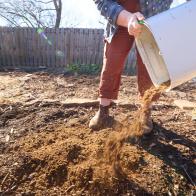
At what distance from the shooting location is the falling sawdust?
7.90 ft

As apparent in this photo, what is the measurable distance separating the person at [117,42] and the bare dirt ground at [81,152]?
26 cm

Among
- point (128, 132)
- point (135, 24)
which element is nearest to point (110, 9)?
point (135, 24)

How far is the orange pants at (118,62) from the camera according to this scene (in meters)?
2.65

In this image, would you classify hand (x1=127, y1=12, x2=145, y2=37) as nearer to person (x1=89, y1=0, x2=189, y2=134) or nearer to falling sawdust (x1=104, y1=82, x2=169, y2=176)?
person (x1=89, y1=0, x2=189, y2=134)

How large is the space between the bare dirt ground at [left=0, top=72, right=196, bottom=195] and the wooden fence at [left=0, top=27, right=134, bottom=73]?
4.48 meters

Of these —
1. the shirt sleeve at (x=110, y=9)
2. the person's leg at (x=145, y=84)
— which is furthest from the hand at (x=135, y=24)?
the person's leg at (x=145, y=84)

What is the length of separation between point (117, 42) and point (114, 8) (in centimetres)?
36

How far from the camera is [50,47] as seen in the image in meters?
8.50

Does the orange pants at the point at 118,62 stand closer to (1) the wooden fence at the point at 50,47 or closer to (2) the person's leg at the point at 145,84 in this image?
(2) the person's leg at the point at 145,84

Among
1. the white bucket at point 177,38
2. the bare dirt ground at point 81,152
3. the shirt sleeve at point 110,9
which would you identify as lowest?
the bare dirt ground at point 81,152

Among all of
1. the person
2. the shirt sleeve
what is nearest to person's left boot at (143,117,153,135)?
the person

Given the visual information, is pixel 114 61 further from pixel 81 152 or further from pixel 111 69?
pixel 81 152

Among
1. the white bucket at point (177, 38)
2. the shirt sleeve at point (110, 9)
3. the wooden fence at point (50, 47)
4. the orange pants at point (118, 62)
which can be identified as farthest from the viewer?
the wooden fence at point (50, 47)

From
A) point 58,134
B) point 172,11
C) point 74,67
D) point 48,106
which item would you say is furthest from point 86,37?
point 172,11
